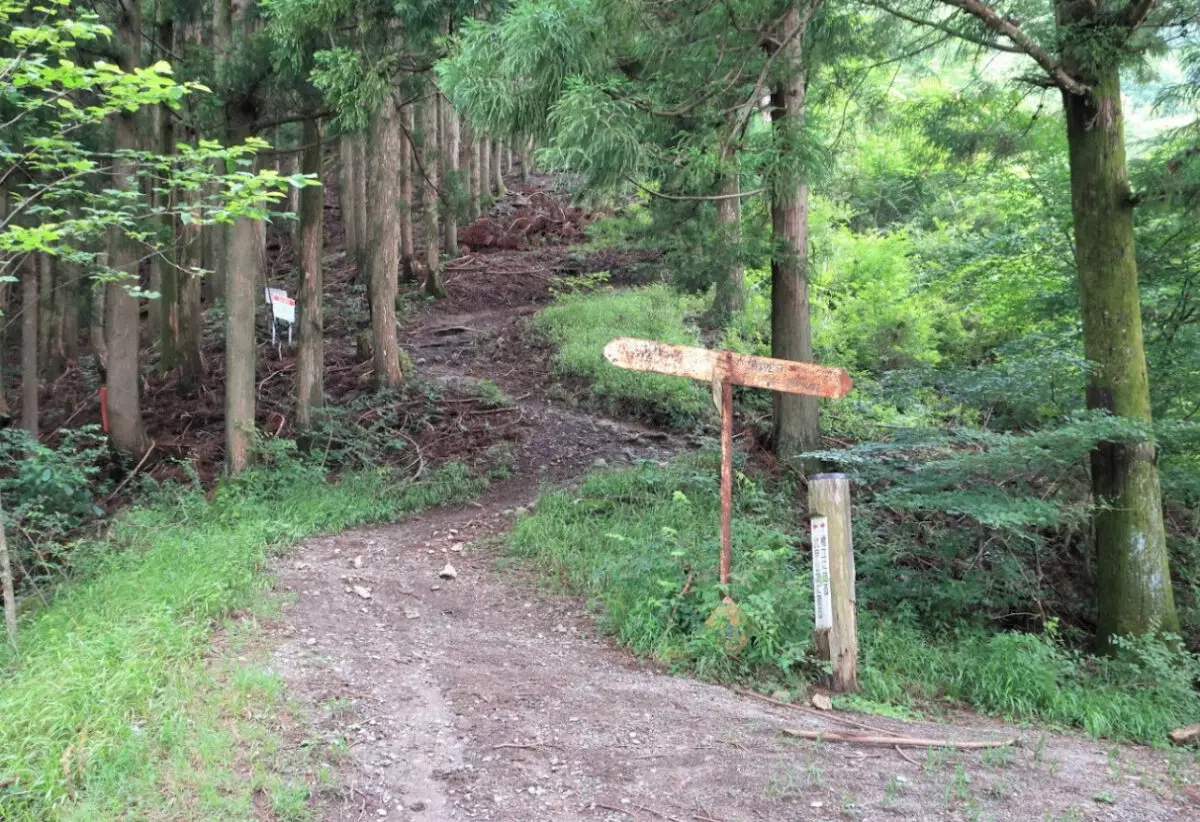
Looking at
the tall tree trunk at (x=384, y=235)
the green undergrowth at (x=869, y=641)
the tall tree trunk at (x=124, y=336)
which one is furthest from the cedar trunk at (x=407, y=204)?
the green undergrowth at (x=869, y=641)

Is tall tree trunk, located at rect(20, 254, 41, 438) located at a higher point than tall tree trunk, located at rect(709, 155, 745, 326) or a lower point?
lower

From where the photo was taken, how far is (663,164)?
6.43 meters

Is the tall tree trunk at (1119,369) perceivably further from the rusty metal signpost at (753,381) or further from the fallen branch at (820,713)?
the fallen branch at (820,713)

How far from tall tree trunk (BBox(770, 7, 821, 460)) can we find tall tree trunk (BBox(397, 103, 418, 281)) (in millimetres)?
9225

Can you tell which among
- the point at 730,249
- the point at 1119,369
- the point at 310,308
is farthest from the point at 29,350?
the point at 1119,369

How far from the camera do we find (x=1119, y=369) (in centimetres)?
622

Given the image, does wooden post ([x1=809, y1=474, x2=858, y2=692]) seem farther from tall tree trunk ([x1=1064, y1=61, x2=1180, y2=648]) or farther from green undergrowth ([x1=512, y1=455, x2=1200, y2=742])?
tall tree trunk ([x1=1064, y1=61, x2=1180, y2=648])

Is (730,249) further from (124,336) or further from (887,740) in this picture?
(124,336)

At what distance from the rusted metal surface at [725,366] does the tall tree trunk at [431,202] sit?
1136cm

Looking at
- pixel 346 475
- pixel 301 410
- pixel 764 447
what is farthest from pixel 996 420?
pixel 301 410

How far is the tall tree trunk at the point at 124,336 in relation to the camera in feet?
34.4

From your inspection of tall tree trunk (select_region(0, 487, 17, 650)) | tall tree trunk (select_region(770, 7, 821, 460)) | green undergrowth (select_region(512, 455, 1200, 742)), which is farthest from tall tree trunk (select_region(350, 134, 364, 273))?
tall tree trunk (select_region(0, 487, 17, 650))

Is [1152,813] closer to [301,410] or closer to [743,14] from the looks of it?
[743,14]

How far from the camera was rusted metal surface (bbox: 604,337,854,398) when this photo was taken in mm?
5297
